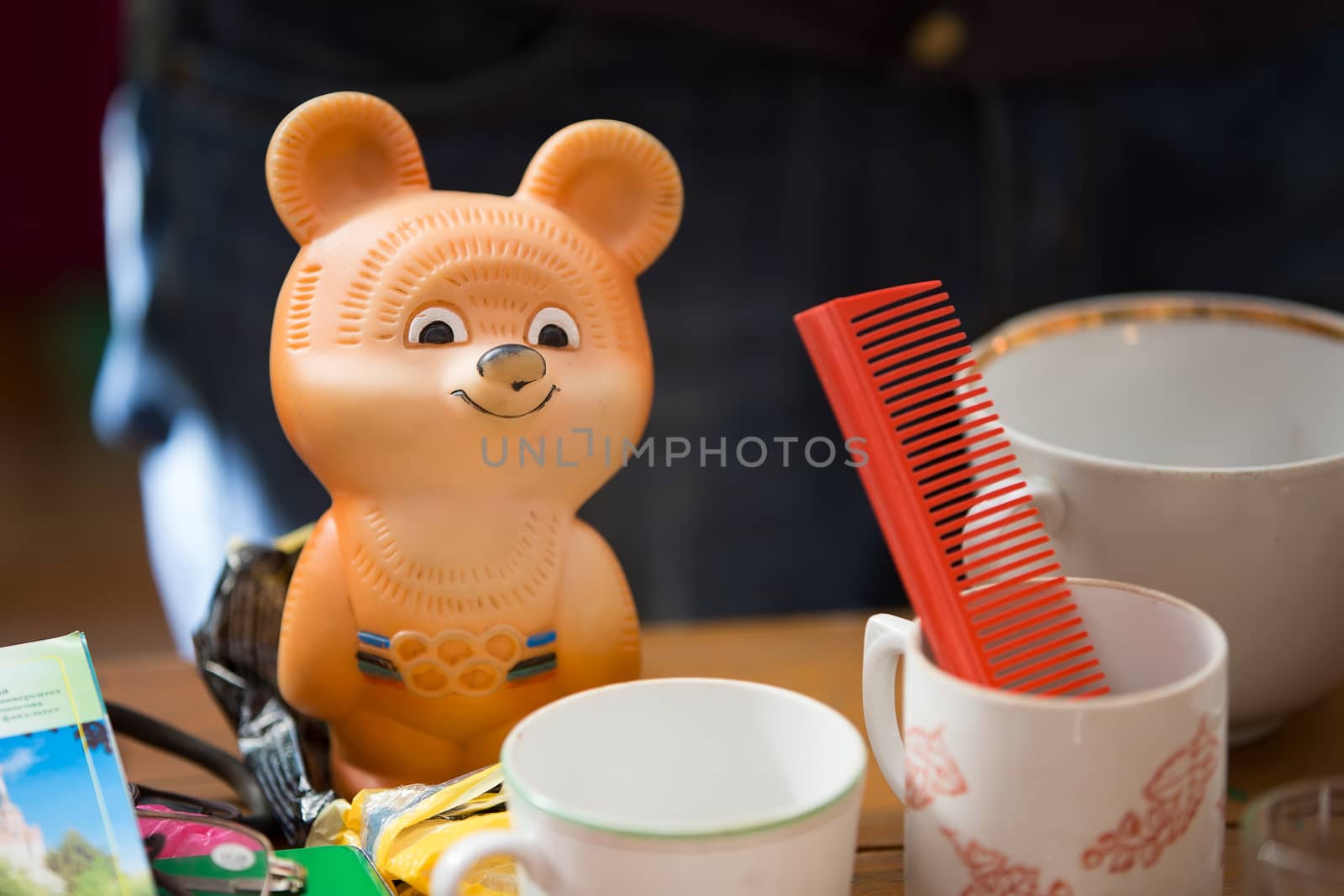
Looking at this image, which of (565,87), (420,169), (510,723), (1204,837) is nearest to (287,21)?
(565,87)

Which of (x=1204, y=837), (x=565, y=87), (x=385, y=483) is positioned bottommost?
(x=1204, y=837)

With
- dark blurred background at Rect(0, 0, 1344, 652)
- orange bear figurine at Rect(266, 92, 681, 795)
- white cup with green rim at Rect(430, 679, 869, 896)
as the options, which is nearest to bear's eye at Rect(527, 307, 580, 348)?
orange bear figurine at Rect(266, 92, 681, 795)

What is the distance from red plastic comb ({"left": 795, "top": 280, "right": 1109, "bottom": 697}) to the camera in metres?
0.38

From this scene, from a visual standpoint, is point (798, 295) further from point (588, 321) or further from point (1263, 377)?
point (588, 321)

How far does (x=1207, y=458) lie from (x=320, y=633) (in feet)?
1.33

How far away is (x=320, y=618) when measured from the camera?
46 cm

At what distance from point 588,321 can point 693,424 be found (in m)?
0.52

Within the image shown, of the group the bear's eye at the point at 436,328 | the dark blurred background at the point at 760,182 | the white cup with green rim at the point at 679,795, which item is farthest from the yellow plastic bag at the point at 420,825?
the dark blurred background at the point at 760,182

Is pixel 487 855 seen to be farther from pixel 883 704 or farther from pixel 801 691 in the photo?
pixel 801 691

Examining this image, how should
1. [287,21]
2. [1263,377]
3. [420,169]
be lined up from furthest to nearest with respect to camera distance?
1. [287,21]
2. [1263,377]
3. [420,169]

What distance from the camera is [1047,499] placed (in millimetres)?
481

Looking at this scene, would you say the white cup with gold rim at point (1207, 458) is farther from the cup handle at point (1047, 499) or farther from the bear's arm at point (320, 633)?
the bear's arm at point (320, 633)

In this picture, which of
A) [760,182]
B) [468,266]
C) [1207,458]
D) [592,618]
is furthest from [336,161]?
[760,182]

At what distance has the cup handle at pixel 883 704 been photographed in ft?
1.36
